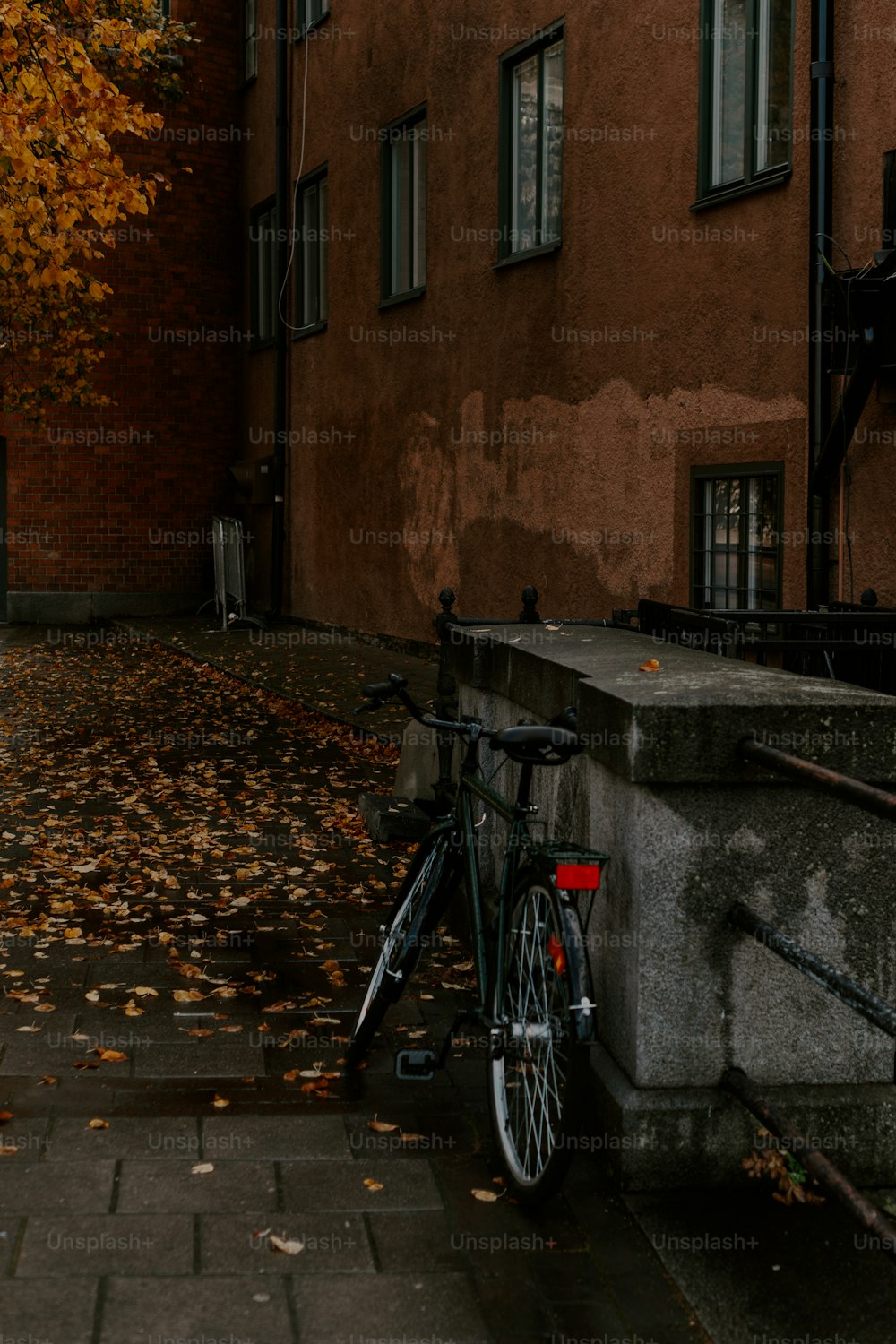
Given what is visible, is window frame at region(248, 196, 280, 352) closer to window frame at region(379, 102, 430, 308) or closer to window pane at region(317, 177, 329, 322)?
window pane at region(317, 177, 329, 322)

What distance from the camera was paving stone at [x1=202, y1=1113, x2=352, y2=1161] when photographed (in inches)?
165

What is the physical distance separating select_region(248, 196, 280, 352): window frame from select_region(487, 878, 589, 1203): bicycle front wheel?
62.6 feet

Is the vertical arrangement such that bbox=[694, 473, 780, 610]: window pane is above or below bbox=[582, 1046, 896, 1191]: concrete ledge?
above

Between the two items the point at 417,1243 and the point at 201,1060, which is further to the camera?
the point at 201,1060

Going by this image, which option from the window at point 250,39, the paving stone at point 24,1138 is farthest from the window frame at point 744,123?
the window at point 250,39

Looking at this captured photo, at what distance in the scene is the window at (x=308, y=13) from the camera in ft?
65.0

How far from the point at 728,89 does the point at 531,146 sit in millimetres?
3462

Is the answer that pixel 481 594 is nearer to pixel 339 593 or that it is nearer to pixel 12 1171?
pixel 339 593

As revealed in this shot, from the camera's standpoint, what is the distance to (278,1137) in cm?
430

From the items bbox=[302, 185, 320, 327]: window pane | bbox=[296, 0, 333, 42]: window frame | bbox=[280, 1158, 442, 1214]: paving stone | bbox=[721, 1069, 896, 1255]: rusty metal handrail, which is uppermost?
bbox=[296, 0, 333, 42]: window frame

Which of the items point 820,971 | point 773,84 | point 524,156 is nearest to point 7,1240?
point 820,971

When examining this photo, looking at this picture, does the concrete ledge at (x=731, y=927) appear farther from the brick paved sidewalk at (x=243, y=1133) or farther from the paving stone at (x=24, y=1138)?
the paving stone at (x=24, y=1138)

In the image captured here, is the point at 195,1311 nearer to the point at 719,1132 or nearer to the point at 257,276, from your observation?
the point at 719,1132

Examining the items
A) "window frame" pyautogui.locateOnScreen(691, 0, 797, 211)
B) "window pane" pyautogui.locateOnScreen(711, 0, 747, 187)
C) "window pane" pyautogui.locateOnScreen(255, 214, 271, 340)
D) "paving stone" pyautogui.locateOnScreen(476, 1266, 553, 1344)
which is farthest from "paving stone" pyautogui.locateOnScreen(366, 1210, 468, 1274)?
"window pane" pyautogui.locateOnScreen(255, 214, 271, 340)
